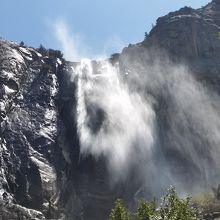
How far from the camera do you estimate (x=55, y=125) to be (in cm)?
7800

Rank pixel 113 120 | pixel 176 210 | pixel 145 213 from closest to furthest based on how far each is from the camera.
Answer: pixel 176 210
pixel 145 213
pixel 113 120

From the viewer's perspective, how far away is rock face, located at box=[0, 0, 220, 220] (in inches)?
2525

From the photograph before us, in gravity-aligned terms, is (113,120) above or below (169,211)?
above

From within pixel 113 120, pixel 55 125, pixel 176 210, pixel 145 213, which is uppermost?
pixel 113 120

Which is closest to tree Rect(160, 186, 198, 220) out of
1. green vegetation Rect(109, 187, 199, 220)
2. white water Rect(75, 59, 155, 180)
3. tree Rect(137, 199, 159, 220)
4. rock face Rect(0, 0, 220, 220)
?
green vegetation Rect(109, 187, 199, 220)

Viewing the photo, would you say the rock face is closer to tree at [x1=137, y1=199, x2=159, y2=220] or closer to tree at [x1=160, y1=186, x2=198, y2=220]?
tree at [x1=137, y1=199, x2=159, y2=220]

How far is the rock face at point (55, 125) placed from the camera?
64.1m

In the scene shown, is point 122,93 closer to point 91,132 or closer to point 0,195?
point 91,132

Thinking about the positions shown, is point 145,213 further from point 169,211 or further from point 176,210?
point 176,210

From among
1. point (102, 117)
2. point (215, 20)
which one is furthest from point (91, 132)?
point (215, 20)

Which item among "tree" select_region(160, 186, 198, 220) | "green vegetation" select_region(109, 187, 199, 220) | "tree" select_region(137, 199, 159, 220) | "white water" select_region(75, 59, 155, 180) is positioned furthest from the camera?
"white water" select_region(75, 59, 155, 180)

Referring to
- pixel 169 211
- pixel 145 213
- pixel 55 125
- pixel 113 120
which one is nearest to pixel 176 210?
pixel 169 211

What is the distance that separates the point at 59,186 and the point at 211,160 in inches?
1002

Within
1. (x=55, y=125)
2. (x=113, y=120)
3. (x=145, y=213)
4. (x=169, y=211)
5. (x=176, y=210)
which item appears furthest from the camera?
(x=113, y=120)
